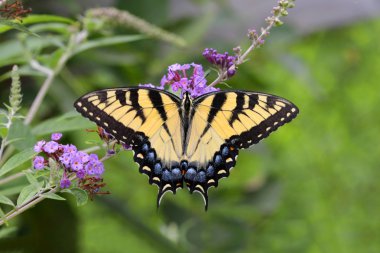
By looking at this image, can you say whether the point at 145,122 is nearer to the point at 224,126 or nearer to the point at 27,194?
the point at 224,126

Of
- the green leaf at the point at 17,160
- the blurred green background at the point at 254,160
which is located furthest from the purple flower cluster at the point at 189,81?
the blurred green background at the point at 254,160

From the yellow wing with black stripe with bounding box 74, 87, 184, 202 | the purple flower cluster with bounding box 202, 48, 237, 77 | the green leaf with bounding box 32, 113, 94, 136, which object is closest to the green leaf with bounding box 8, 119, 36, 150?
the green leaf with bounding box 32, 113, 94, 136

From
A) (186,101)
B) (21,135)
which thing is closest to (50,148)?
(21,135)

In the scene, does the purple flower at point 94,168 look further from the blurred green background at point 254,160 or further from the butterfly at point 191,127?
the blurred green background at point 254,160

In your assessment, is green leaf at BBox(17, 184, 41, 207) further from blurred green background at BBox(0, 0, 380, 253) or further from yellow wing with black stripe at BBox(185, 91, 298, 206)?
blurred green background at BBox(0, 0, 380, 253)

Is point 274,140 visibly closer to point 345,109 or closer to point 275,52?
point 345,109

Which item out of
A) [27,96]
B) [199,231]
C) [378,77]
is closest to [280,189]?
[199,231]
